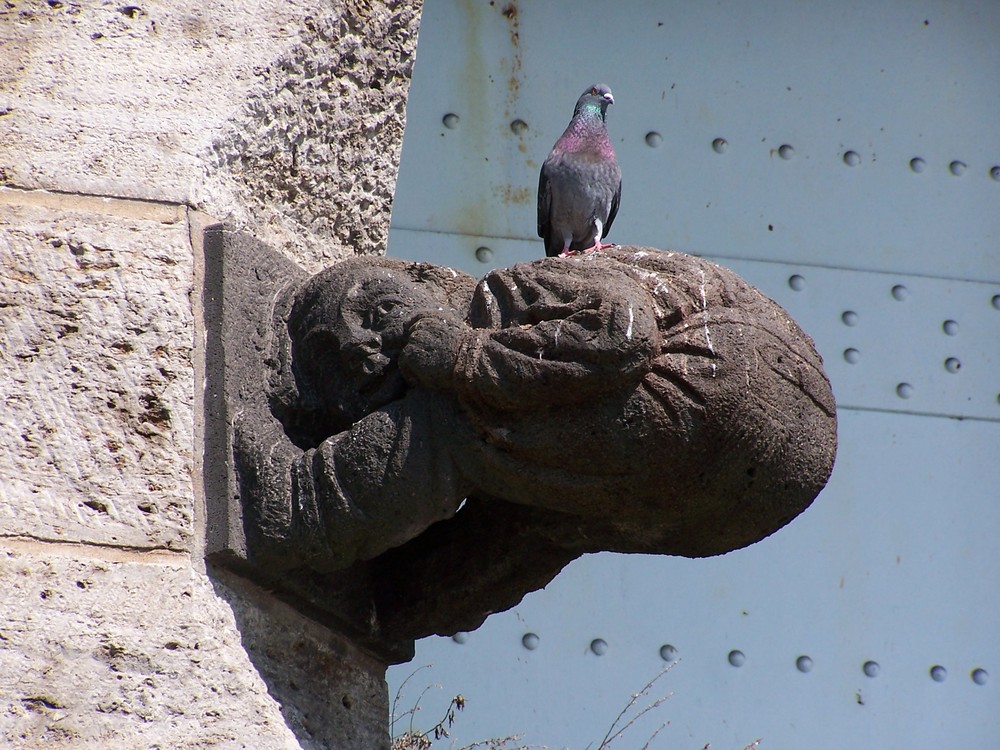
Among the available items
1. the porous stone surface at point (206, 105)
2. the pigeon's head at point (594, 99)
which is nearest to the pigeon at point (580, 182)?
the pigeon's head at point (594, 99)

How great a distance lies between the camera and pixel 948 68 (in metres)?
4.24

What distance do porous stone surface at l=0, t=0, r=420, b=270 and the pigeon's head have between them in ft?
7.15

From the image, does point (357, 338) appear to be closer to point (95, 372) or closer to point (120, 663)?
point (95, 372)

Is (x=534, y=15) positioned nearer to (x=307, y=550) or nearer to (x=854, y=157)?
(x=854, y=157)

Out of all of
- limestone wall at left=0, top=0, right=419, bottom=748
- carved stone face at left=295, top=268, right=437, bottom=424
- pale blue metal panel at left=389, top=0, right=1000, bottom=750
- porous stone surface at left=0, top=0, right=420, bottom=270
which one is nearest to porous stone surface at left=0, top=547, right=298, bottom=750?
limestone wall at left=0, top=0, right=419, bottom=748

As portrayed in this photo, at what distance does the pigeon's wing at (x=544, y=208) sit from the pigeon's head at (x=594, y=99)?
7.3 inches

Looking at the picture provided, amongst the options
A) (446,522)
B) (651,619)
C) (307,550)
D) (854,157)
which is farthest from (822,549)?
(307,550)

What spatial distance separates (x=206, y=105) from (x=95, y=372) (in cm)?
30

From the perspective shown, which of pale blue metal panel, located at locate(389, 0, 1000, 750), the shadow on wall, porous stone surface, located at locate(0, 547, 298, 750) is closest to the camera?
porous stone surface, located at locate(0, 547, 298, 750)

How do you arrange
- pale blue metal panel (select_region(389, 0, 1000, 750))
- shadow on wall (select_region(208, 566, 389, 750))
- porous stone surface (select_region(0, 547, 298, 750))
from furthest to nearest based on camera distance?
pale blue metal panel (select_region(389, 0, 1000, 750)) < shadow on wall (select_region(208, 566, 389, 750)) < porous stone surface (select_region(0, 547, 298, 750))

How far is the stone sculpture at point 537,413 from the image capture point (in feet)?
4.40

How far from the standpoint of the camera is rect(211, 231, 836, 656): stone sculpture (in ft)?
4.40

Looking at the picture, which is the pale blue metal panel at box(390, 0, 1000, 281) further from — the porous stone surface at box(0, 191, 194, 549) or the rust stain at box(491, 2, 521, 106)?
the porous stone surface at box(0, 191, 194, 549)

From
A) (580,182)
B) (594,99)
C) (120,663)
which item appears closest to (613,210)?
(580,182)
